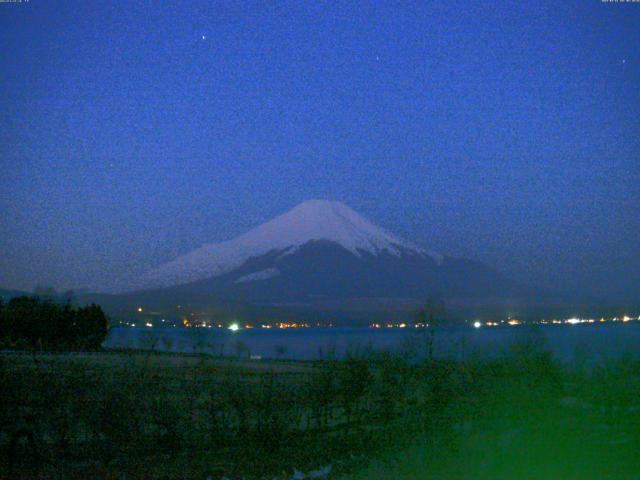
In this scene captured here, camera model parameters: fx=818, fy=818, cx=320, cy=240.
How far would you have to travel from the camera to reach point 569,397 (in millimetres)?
19812

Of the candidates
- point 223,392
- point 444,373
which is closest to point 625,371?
point 444,373

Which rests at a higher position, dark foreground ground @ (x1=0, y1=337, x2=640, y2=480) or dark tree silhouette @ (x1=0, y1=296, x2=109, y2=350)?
dark tree silhouette @ (x1=0, y1=296, x2=109, y2=350)

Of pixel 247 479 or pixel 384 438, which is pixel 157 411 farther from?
pixel 384 438

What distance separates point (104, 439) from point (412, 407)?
7.71 meters

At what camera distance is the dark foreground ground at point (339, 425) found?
12.2 meters

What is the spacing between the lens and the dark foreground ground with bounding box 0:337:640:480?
40.1ft

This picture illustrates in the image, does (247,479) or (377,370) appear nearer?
(247,479)

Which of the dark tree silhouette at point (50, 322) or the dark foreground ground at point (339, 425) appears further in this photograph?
the dark tree silhouette at point (50, 322)

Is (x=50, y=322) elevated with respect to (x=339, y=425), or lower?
elevated

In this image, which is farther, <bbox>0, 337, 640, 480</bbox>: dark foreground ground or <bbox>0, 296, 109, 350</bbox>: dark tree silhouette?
<bbox>0, 296, 109, 350</bbox>: dark tree silhouette

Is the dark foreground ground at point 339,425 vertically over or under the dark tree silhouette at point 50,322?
under

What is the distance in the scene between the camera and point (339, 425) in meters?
16.4

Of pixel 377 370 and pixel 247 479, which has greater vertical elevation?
pixel 377 370

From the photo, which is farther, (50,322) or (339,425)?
(50,322)
